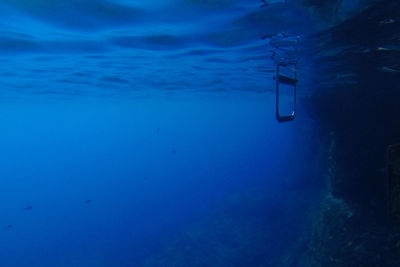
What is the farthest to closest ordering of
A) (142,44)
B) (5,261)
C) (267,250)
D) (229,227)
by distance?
(5,261) < (229,227) < (267,250) < (142,44)

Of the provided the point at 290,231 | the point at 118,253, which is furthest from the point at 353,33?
the point at 118,253

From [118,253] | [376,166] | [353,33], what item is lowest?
[118,253]

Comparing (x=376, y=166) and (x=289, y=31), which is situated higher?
(x=289, y=31)

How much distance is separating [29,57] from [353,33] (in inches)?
610

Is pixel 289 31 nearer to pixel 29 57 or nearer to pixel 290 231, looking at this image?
pixel 29 57

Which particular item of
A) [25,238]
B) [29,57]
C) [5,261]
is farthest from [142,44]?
[25,238]

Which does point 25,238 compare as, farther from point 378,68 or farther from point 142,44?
point 378,68

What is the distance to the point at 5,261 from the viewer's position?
89.2 ft

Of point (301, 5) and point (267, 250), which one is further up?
point (301, 5)

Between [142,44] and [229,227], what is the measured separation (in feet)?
52.5

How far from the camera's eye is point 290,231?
2055 centimetres

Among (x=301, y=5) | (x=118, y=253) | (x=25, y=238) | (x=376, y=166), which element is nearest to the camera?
(x=301, y=5)

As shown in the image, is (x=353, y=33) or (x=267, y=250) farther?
(x=267, y=250)

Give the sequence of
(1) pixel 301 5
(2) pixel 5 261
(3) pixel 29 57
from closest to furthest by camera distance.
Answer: (1) pixel 301 5, (3) pixel 29 57, (2) pixel 5 261
